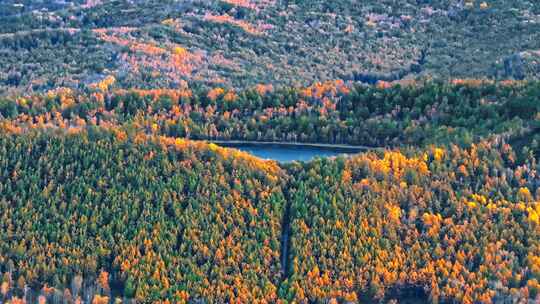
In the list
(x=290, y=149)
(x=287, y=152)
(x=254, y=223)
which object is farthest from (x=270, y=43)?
(x=254, y=223)

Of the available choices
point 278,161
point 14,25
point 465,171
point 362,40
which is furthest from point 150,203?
point 14,25

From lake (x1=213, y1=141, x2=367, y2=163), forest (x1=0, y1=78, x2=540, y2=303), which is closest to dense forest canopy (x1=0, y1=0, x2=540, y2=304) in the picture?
forest (x1=0, y1=78, x2=540, y2=303)

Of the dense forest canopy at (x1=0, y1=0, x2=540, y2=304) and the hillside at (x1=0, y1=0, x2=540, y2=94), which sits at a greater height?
the dense forest canopy at (x1=0, y1=0, x2=540, y2=304)

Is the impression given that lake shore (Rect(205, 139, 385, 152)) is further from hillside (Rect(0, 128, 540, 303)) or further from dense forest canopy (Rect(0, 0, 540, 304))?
hillside (Rect(0, 128, 540, 303))

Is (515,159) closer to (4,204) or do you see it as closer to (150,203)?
(150,203)

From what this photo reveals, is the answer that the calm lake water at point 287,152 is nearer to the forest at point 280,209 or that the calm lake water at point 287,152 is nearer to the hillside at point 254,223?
the forest at point 280,209

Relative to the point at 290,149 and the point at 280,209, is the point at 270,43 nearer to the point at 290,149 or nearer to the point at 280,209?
the point at 290,149

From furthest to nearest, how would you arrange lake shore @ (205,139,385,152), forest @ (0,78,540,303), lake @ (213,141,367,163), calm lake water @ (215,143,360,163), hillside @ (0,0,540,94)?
hillside @ (0,0,540,94) < lake shore @ (205,139,385,152) < lake @ (213,141,367,163) < calm lake water @ (215,143,360,163) < forest @ (0,78,540,303)
